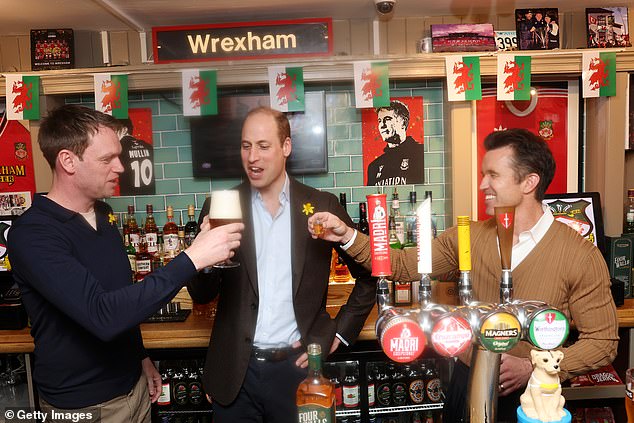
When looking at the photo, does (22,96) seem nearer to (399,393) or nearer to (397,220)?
(397,220)

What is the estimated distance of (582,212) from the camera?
9.16 ft

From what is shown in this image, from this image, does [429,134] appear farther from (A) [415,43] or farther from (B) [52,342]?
(B) [52,342]

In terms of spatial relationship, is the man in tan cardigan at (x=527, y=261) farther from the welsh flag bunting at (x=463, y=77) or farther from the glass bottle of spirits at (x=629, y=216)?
the glass bottle of spirits at (x=629, y=216)

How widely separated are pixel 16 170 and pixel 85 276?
7.59 feet

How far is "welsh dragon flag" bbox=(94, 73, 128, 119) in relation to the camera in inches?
110

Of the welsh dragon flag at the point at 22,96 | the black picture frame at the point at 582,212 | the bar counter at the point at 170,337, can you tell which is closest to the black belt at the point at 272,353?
the bar counter at the point at 170,337

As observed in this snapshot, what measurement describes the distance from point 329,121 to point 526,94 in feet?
3.80

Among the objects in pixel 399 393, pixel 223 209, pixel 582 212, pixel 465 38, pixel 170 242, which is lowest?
pixel 399 393

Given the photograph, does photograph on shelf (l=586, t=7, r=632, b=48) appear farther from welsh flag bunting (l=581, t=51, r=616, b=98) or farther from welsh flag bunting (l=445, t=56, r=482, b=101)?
welsh flag bunting (l=445, t=56, r=482, b=101)

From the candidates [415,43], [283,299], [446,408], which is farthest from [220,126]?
[446,408]

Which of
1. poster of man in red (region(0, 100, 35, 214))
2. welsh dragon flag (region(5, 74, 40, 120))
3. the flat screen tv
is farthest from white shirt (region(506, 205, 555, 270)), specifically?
poster of man in red (region(0, 100, 35, 214))

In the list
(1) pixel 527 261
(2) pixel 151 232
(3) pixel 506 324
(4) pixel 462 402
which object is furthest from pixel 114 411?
(2) pixel 151 232

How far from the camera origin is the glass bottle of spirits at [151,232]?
2.99 m

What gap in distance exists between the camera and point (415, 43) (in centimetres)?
309
